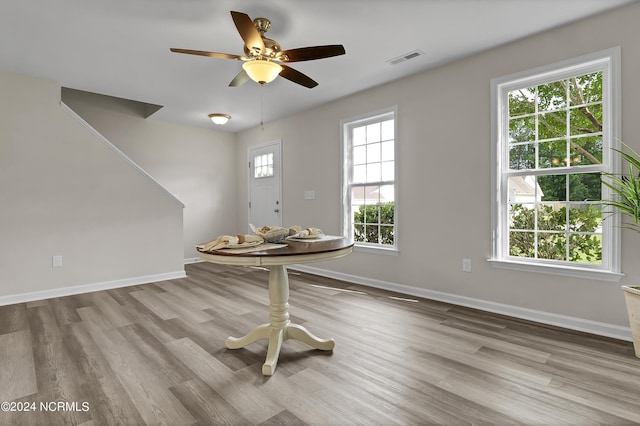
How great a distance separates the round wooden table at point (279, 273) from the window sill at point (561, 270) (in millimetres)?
1769

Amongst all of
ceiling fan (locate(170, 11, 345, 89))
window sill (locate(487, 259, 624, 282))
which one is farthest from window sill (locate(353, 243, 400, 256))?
ceiling fan (locate(170, 11, 345, 89))

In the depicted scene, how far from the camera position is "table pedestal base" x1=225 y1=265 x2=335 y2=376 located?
2148 mm

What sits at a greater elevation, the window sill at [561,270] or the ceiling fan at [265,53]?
the ceiling fan at [265,53]

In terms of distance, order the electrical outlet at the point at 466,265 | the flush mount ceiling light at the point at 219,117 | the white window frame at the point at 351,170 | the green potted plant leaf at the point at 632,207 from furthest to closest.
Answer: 1. the flush mount ceiling light at the point at 219,117
2. the white window frame at the point at 351,170
3. the electrical outlet at the point at 466,265
4. the green potted plant leaf at the point at 632,207

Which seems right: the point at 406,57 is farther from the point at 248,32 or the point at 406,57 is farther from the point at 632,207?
the point at 632,207

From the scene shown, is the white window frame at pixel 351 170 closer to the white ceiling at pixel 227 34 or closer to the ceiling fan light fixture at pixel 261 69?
the white ceiling at pixel 227 34

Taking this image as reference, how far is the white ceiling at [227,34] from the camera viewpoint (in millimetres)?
2398

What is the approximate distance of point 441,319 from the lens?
286cm

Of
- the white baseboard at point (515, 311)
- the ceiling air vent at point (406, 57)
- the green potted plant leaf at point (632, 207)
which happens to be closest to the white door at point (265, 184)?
the white baseboard at point (515, 311)

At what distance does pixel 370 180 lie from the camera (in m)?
4.25

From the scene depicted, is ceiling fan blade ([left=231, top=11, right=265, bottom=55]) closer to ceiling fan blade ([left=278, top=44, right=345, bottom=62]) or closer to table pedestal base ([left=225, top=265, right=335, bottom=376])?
ceiling fan blade ([left=278, top=44, right=345, bottom=62])

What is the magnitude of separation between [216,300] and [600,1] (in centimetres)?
422

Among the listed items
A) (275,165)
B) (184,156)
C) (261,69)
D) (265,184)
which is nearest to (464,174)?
(261,69)

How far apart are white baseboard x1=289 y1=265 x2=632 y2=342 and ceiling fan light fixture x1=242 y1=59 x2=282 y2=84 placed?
8.86 ft
